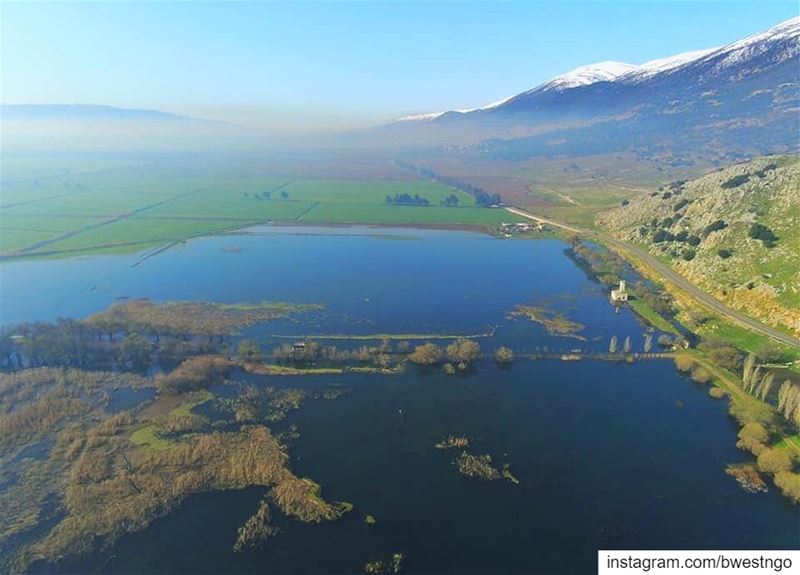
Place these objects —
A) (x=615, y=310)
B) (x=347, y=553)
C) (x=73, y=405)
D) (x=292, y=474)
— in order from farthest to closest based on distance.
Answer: (x=615, y=310) < (x=73, y=405) < (x=292, y=474) < (x=347, y=553)

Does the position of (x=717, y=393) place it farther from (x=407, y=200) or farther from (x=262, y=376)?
(x=407, y=200)

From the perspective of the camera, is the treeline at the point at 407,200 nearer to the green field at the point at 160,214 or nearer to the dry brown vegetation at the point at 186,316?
the green field at the point at 160,214

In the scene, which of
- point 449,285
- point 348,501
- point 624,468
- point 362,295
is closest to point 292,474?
point 348,501

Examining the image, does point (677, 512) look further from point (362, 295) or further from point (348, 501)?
point (362, 295)

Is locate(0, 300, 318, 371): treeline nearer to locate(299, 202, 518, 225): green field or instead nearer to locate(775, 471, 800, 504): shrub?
locate(775, 471, 800, 504): shrub

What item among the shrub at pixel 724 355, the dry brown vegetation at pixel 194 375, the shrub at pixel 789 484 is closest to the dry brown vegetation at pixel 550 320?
the shrub at pixel 724 355

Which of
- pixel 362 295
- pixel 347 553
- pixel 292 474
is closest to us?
pixel 347 553

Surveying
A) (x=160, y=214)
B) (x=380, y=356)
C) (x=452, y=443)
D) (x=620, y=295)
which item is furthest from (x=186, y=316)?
(x=160, y=214)
